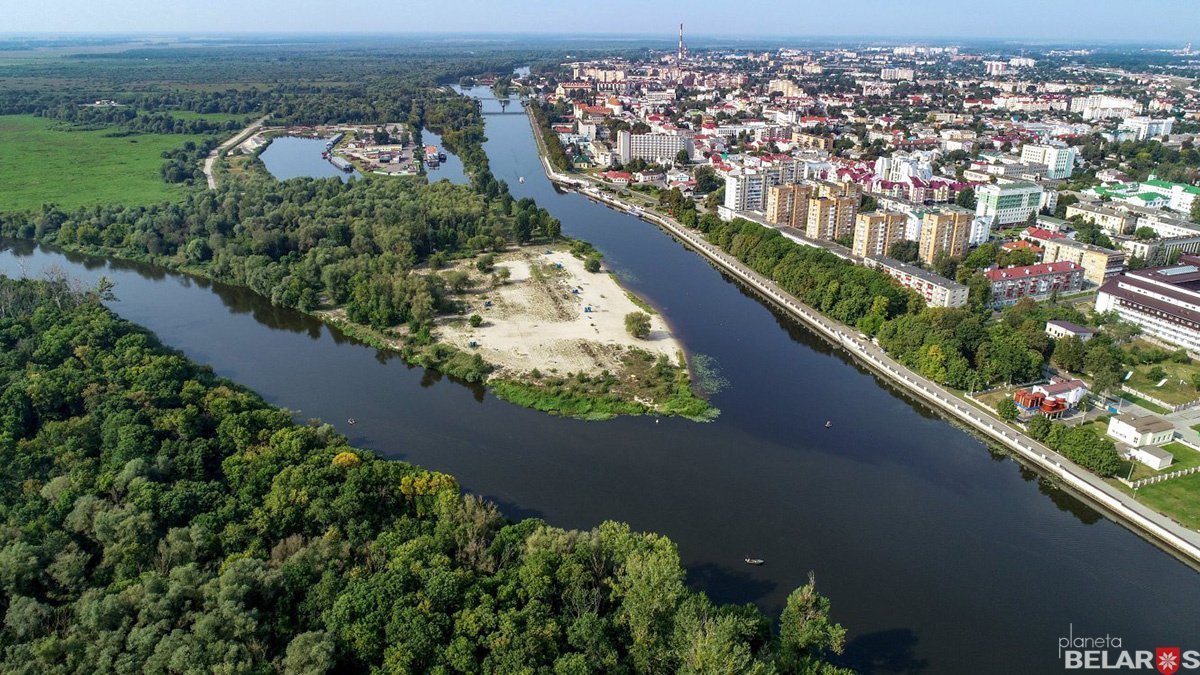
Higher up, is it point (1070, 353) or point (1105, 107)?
point (1105, 107)

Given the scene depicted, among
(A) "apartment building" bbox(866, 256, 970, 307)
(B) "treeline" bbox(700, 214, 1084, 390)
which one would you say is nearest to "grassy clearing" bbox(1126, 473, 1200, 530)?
(B) "treeline" bbox(700, 214, 1084, 390)

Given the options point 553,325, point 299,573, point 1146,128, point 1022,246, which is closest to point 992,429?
point 553,325

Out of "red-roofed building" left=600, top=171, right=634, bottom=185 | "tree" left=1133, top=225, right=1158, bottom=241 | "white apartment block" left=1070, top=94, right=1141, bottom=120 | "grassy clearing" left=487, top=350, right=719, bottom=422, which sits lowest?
"grassy clearing" left=487, top=350, right=719, bottom=422

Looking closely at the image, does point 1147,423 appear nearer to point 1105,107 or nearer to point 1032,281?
point 1032,281

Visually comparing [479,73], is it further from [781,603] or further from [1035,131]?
[781,603]

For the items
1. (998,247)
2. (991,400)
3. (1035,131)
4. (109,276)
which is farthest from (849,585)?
(1035,131)

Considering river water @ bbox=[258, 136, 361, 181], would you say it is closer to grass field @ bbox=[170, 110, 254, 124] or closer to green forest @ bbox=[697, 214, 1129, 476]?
grass field @ bbox=[170, 110, 254, 124]
